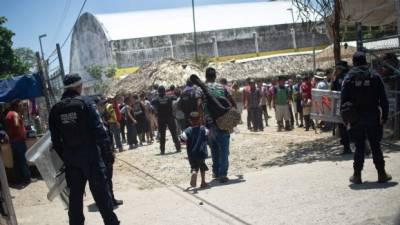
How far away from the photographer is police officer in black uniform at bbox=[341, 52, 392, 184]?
253 inches

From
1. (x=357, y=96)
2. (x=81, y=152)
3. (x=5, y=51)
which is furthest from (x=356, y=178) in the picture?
(x=5, y=51)

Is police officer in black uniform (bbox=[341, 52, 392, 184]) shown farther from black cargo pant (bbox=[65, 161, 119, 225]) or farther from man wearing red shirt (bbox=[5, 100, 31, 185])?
man wearing red shirt (bbox=[5, 100, 31, 185])

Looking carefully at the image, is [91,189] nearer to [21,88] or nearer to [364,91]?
[364,91]

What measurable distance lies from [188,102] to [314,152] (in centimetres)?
282

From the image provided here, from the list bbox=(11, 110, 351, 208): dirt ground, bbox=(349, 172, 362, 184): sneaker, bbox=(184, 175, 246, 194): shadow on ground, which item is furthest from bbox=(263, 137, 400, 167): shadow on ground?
bbox=(349, 172, 362, 184): sneaker

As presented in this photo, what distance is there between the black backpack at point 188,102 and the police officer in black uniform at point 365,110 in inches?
134

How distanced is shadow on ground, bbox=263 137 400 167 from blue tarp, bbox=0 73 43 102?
19.9ft

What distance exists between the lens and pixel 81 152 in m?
5.33

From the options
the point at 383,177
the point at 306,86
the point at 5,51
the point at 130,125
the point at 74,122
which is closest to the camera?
the point at 74,122

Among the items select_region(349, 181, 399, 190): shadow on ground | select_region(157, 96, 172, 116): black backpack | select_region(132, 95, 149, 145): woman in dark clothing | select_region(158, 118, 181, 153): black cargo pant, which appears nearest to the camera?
select_region(349, 181, 399, 190): shadow on ground

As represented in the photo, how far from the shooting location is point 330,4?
10.4 metres

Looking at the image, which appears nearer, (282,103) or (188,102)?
(188,102)

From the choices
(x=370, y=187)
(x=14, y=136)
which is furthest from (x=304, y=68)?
(x=370, y=187)

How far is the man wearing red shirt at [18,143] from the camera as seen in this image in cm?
1080
